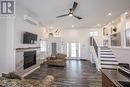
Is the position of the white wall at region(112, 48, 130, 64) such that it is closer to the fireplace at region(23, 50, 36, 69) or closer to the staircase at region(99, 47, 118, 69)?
the staircase at region(99, 47, 118, 69)

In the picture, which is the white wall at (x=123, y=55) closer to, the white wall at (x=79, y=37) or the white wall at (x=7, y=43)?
the white wall at (x=79, y=37)

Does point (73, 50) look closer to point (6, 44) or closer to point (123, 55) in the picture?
point (123, 55)

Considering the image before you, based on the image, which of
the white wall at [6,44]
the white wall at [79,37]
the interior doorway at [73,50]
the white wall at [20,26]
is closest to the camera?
the white wall at [6,44]

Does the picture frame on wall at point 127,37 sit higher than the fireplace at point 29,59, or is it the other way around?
the picture frame on wall at point 127,37

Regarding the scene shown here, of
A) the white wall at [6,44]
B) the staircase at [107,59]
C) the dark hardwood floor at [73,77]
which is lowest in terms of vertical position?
the dark hardwood floor at [73,77]

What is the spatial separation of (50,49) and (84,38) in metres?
3.44

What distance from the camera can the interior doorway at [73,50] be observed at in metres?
12.0

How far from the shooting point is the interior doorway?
12.0 m

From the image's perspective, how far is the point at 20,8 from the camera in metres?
5.27

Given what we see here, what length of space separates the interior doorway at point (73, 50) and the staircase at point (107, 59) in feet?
12.5

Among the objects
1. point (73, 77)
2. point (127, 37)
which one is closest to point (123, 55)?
point (127, 37)

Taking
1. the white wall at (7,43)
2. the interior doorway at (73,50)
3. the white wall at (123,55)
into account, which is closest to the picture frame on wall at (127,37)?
the white wall at (123,55)

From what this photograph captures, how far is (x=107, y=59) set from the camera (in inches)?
296

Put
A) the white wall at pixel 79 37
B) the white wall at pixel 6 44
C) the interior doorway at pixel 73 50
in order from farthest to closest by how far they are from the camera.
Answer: the interior doorway at pixel 73 50, the white wall at pixel 79 37, the white wall at pixel 6 44
